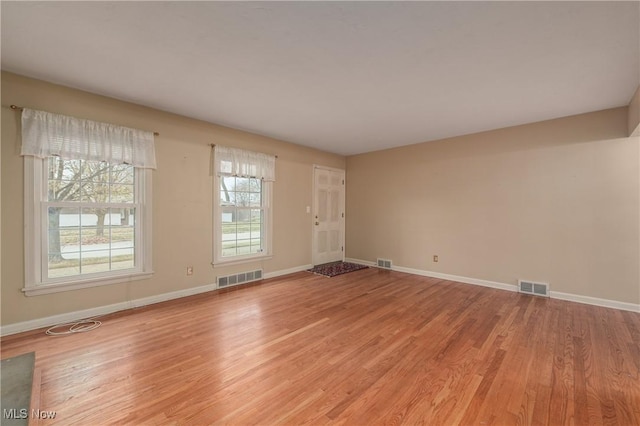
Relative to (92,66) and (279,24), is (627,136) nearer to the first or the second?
(279,24)

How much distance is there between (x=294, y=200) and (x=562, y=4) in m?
4.29

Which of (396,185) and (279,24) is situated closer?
(279,24)

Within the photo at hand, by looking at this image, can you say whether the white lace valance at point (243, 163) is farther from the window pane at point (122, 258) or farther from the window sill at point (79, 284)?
the window sill at point (79, 284)

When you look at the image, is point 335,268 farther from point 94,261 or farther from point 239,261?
point 94,261

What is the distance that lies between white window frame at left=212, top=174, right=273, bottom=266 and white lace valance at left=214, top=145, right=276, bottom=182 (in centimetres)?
Answer: 15

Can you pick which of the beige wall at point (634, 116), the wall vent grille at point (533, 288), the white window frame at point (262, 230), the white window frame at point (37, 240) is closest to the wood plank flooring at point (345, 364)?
the wall vent grille at point (533, 288)

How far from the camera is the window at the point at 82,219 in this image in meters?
2.74

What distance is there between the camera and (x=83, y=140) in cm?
297

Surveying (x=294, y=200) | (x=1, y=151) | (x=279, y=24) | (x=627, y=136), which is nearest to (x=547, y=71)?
(x=627, y=136)

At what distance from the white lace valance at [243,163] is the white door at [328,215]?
3.95ft

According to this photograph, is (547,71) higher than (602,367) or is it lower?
higher

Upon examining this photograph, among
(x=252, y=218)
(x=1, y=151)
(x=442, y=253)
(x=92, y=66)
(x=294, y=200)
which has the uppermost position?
(x=92, y=66)

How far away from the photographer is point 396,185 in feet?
18.1

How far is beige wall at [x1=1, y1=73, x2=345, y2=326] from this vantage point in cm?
263
